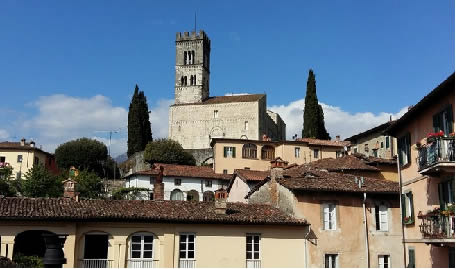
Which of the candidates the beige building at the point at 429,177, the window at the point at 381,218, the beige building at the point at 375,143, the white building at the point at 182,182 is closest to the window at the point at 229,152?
the white building at the point at 182,182

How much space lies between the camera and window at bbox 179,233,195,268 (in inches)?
1028

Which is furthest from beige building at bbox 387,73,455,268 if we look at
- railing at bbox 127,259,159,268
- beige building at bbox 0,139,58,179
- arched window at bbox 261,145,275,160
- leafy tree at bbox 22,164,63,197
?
beige building at bbox 0,139,58,179

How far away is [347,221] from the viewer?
2848 cm

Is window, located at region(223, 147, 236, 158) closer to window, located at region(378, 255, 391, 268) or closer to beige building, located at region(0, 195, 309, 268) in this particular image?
beige building, located at region(0, 195, 309, 268)

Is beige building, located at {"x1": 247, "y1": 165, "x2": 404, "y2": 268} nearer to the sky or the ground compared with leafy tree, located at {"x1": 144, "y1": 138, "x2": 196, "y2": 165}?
nearer to the ground

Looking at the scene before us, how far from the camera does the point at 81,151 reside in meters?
78.6

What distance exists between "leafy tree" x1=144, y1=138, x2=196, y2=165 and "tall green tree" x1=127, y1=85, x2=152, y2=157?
31.4 ft

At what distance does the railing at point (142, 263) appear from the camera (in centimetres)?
2547

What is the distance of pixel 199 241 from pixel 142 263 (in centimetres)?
301

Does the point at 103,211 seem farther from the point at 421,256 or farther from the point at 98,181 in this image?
the point at 98,181

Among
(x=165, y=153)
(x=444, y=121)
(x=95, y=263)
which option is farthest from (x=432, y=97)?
(x=165, y=153)

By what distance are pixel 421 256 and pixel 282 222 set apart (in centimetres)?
729

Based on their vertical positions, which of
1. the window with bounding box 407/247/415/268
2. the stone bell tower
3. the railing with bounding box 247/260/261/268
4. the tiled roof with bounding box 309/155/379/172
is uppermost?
the stone bell tower

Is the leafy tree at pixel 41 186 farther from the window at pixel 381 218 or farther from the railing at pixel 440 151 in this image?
the railing at pixel 440 151
